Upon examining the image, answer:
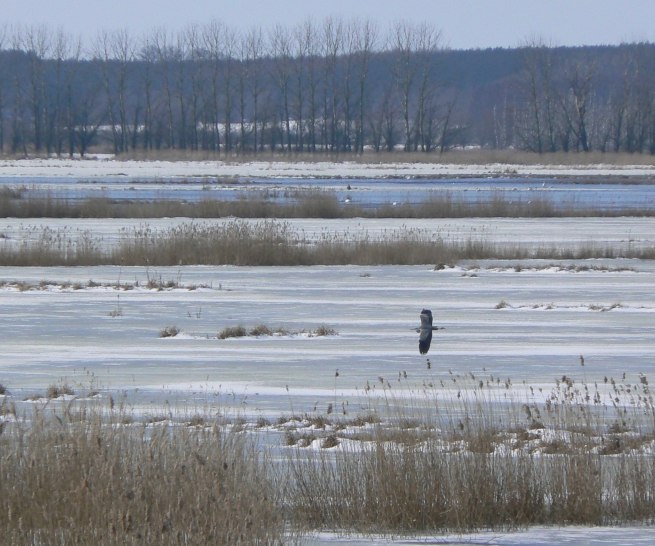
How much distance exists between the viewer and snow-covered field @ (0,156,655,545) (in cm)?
1061

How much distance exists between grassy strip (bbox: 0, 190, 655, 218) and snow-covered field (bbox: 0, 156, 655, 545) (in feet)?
38.7

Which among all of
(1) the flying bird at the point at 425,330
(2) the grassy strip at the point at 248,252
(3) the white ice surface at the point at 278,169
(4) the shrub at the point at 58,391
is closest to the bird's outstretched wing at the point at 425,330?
(1) the flying bird at the point at 425,330

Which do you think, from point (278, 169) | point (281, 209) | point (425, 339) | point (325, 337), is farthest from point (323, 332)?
point (278, 169)

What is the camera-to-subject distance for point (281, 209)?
123 feet

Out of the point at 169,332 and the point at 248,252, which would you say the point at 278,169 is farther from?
the point at 169,332

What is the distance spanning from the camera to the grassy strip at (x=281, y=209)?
35.7m

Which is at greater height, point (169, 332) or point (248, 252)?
point (248, 252)

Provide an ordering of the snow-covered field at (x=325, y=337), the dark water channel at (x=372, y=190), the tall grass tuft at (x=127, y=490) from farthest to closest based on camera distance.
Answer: the dark water channel at (x=372, y=190) → the snow-covered field at (x=325, y=337) → the tall grass tuft at (x=127, y=490)

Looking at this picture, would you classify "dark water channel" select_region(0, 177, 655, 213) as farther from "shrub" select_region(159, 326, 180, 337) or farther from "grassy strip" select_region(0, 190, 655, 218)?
"shrub" select_region(159, 326, 180, 337)

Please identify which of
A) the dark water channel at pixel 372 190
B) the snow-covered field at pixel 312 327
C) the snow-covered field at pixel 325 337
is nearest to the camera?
the snow-covered field at pixel 325 337

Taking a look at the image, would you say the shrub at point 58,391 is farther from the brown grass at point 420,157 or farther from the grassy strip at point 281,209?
the brown grass at point 420,157

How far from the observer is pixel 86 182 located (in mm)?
60312

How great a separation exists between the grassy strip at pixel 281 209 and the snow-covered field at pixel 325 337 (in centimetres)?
1181

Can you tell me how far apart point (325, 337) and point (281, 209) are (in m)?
23.4
